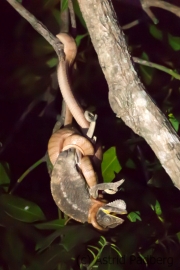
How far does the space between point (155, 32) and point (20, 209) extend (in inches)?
20.2

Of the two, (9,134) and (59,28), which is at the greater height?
(59,28)

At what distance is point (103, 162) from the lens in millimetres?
989

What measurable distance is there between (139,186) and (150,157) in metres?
0.18

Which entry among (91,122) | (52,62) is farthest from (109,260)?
(52,62)

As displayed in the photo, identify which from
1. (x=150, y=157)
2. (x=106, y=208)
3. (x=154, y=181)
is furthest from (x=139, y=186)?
(x=106, y=208)

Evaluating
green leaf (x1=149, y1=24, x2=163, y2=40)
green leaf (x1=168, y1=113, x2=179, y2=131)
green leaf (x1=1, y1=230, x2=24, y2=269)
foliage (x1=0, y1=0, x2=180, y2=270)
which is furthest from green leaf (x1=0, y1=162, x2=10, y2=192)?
green leaf (x1=149, y1=24, x2=163, y2=40)

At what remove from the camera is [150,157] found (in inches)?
46.1

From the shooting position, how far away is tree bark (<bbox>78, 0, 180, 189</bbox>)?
72 cm

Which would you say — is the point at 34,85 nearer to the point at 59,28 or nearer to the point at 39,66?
the point at 39,66

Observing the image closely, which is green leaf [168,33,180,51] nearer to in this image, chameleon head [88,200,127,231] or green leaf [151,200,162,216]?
green leaf [151,200,162,216]

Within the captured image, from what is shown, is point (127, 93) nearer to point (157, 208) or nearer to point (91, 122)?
point (91, 122)

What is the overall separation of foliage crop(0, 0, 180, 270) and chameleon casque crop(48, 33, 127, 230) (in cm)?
9

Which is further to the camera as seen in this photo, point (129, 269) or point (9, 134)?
point (9, 134)

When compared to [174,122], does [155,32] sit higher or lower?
higher
